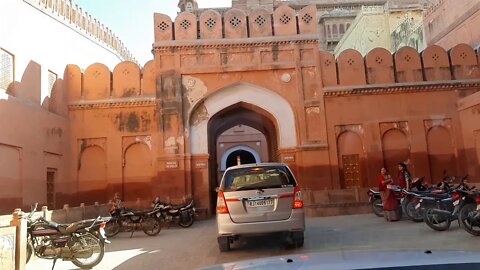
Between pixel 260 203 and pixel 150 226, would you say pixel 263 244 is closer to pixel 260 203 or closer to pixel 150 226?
pixel 260 203

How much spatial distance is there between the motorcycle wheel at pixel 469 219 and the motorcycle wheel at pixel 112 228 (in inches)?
314

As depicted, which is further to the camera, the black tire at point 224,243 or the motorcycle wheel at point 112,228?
the motorcycle wheel at point 112,228

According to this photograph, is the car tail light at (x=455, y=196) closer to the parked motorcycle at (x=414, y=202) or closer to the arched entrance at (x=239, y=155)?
the parked motorcycle at (x=414, y=202)

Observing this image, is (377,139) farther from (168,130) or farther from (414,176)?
(168,130)

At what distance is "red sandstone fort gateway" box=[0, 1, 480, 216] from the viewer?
14.3 meters

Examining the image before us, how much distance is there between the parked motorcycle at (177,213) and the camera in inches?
467

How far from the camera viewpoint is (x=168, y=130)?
14.3 metres

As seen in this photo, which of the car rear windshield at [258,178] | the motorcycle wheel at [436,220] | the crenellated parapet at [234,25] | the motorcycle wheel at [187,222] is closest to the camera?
the car rear windshield at [258,178]

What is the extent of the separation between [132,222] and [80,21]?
9559 millimetres


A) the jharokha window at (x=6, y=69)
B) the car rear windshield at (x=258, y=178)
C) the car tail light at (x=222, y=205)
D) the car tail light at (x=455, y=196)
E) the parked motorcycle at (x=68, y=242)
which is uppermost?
the jharokha window at (x=6, y=69)

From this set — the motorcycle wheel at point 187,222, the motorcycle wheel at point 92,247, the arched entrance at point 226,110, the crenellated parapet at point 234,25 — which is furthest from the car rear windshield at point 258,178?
the crenellated parapet at point 234,25

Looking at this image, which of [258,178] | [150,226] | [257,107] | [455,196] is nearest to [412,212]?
[455,196]

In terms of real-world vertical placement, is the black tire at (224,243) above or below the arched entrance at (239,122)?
below

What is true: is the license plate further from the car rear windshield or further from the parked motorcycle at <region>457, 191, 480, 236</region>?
the parked motorcycle at <region>457, 191, 480, 236</region>
